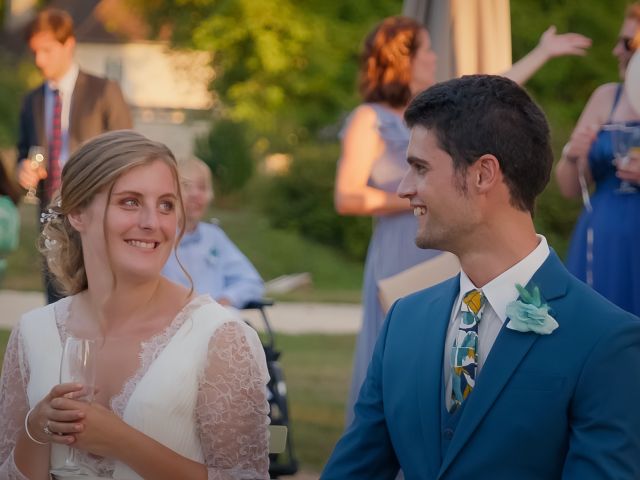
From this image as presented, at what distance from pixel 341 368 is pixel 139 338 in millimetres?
7240

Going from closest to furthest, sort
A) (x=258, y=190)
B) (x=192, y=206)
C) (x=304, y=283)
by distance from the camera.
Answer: (x=192, y=206) < (x=304, y=283) < (x=258, y=190)

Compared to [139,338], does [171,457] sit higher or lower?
lower

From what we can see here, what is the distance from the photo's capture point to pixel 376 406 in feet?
10.4

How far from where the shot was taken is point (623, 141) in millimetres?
5699

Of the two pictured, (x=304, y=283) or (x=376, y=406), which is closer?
(x=376, y=406)

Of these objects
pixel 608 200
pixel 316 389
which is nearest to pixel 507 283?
pixel 608 200

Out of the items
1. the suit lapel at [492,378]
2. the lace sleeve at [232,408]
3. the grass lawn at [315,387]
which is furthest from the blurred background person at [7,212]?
the suit lapel at [492,378]

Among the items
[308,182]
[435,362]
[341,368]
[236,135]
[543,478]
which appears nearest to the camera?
[543,478]

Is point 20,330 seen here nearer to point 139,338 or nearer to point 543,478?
point 139,338

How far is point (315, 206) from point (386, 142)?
14.5 metres

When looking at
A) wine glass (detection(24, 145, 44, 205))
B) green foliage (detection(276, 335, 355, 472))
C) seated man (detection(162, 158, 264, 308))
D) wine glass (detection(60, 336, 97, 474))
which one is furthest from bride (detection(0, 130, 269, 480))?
green foliage (detection(276, 335, 355, 472))

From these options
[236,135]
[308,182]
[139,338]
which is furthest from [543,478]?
[236,135]

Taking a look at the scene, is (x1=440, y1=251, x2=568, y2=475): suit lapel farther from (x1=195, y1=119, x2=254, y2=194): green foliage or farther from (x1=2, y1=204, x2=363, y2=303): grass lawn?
(x1=195, y1=119, x2=254, y2=194): green foliage

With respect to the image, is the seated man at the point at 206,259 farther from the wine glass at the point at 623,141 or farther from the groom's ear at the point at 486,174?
the groom's ear at the point at 486,174
